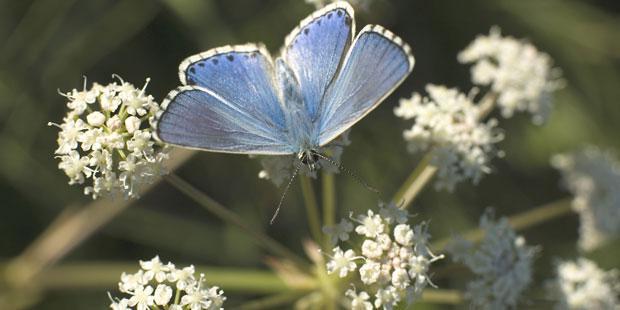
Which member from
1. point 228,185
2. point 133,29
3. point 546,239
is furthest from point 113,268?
point 546,239

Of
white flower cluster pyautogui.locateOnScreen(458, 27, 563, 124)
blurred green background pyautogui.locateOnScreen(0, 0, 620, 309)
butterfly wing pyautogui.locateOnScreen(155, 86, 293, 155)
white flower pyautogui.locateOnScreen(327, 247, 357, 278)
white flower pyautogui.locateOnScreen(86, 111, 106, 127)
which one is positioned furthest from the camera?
A: blurred green background pyautogui.locateOnScreen(0, 0, 620, 309)

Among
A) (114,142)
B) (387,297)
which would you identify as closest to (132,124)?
(114,142)

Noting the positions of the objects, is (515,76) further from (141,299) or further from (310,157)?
(141,299)

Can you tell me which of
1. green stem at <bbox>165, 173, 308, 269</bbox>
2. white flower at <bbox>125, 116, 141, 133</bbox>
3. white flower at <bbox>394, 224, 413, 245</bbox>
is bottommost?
white flower at <bbox>394, 224, 413, 245</bbox>

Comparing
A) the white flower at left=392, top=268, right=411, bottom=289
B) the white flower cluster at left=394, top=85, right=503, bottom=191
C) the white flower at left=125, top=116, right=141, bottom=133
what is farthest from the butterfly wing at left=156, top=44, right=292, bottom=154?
the white flower cluster at left=394, top=85, right=503, bottom=191

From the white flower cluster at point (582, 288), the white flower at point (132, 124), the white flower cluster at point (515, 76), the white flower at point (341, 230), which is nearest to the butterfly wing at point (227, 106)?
the white flower at point (132, 124)

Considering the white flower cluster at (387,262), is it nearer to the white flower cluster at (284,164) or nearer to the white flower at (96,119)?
the white flower cluster at (284,164)

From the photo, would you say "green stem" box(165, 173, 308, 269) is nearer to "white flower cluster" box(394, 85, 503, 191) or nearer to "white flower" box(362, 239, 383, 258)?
"white flower" box(362, 239, 383, 258)
